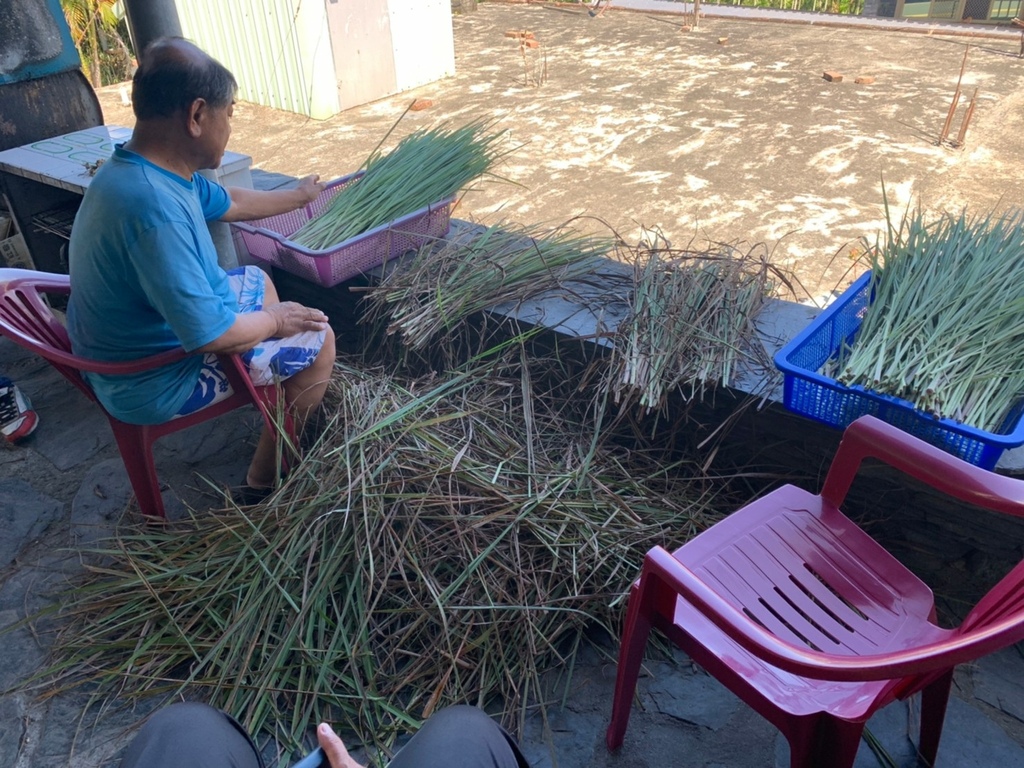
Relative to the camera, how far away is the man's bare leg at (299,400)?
2.39 metres

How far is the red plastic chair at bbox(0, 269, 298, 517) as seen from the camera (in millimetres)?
2086

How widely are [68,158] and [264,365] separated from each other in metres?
1.74

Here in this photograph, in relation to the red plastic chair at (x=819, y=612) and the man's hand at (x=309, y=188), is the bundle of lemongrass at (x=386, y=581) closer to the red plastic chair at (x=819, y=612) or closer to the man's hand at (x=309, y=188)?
the red plastic chair at (x=819, y=612)

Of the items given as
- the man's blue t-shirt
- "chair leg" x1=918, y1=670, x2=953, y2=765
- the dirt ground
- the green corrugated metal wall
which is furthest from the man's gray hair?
the green corrugated metal wall

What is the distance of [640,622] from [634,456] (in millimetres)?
913

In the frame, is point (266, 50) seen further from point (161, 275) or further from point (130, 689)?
point (130, 689)

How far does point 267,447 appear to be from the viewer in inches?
95.6

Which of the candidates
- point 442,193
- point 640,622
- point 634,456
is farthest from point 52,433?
point 640,622

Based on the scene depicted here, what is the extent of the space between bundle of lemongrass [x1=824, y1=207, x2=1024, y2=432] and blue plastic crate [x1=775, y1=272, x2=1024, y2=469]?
3cm

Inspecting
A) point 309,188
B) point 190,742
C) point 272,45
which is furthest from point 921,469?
point 272,45

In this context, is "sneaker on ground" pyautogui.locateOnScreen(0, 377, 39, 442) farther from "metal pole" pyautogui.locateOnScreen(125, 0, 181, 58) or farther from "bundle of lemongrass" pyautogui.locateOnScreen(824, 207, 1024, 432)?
"bundle of lemongrass" pyautogui.locateOnScreen(824, 207, 1024, 432)

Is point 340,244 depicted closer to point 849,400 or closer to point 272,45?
point 849,400

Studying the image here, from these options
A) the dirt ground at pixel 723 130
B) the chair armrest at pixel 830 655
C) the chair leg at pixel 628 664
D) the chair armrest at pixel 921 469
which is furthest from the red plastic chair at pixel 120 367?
the dirt ground at pixel 723 130

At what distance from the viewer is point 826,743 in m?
1.38
